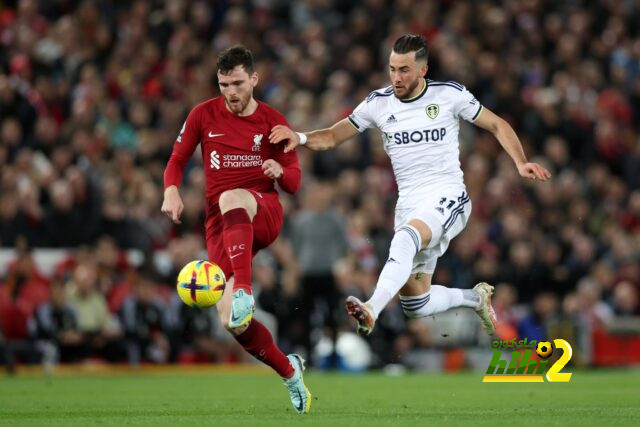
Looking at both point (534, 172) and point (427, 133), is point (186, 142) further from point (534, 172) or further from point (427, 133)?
point (534, 172)

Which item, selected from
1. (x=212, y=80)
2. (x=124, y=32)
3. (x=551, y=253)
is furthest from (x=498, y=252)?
(x=124, y=32)

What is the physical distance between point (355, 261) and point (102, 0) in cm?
677

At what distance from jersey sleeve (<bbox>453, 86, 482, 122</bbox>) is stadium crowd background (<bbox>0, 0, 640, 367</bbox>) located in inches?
221

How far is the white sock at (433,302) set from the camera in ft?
36.5

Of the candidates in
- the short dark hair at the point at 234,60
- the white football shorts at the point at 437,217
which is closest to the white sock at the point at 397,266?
the white football shorts at the point at 437,217

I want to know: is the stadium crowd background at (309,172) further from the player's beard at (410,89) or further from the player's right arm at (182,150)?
the player's right arm at (182,150)

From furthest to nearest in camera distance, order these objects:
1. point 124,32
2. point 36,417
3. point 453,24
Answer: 1. point 453,24
2. point 124,32
3. point 36,417

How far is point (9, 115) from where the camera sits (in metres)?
18.6

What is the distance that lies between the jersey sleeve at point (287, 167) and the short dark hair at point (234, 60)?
0.53 metres

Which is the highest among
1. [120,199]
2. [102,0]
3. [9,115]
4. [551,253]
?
[102,0]

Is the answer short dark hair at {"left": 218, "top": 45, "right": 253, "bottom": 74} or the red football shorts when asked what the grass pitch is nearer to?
the red football shorts

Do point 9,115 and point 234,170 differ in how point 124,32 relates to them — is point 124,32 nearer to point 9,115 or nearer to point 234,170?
point 9,115

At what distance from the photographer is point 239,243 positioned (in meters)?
9.85

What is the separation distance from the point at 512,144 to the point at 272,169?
6.55ft
